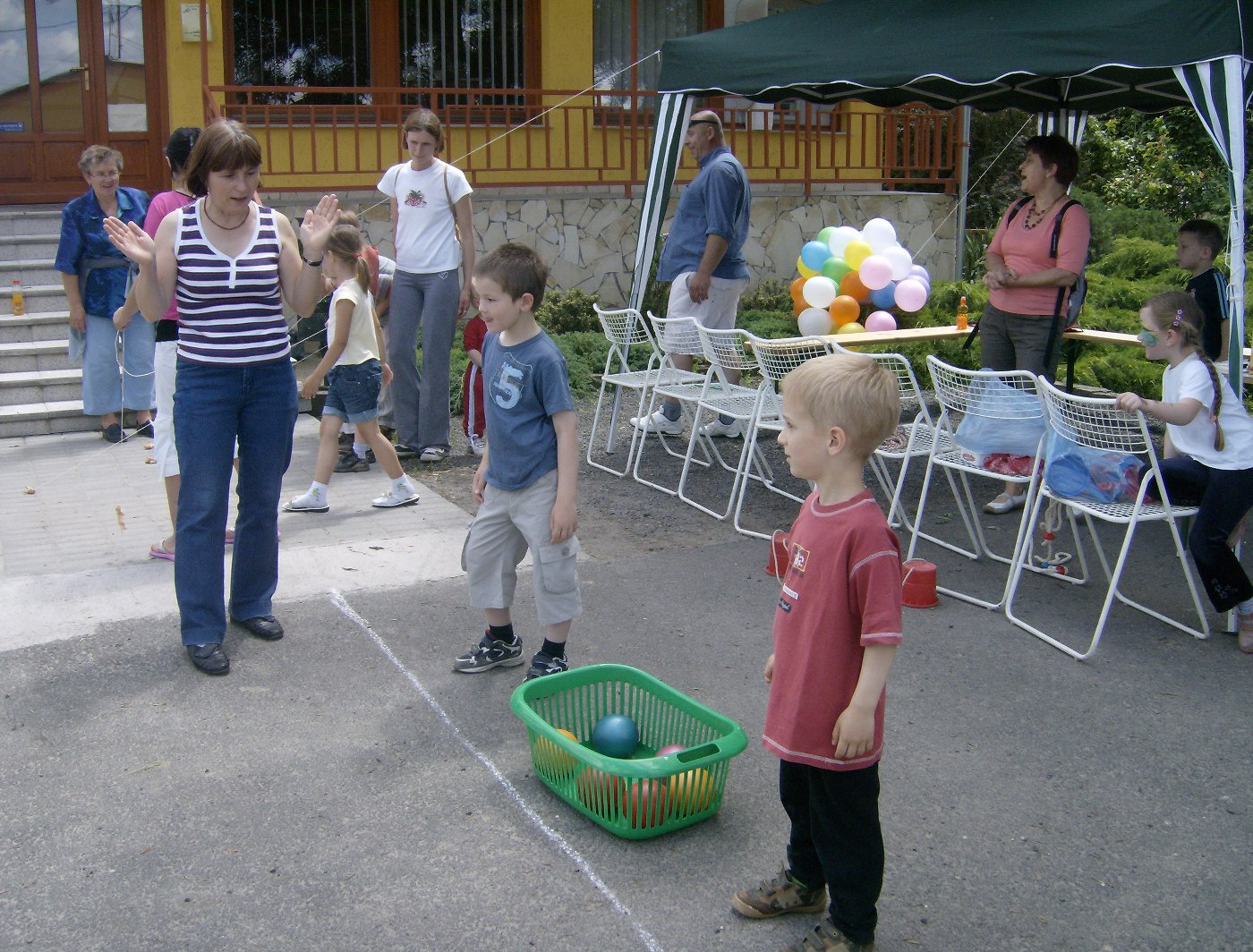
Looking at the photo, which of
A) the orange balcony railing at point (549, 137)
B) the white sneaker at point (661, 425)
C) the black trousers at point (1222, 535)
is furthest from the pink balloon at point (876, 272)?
the black trousers at point (1222, 535)

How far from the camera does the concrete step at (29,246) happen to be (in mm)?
10195

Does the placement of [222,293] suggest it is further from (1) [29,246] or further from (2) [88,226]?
(1) [29,246]

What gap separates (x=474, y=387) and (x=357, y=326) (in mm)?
1101

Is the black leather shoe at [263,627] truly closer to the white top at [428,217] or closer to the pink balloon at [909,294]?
the white top at [428,217]

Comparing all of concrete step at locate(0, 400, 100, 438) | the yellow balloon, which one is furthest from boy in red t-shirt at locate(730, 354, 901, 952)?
the yellow balloon

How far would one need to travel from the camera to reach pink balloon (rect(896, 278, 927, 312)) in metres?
10.7

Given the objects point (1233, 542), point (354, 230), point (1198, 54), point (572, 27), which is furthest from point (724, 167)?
point (572, 27)

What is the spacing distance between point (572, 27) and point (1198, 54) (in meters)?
9.14

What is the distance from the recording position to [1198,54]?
5.41m

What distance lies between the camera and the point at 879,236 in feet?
36.7

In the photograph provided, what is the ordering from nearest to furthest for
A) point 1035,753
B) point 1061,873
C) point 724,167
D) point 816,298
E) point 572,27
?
point 1061,873, point 1035,753, point 724,167, point 816,298, point 572,27

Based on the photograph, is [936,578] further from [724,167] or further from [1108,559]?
[724,167]

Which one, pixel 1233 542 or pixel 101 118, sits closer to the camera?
pixel 1233 542

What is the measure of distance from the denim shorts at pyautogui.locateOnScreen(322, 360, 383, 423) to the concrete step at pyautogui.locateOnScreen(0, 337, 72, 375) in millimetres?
3507
